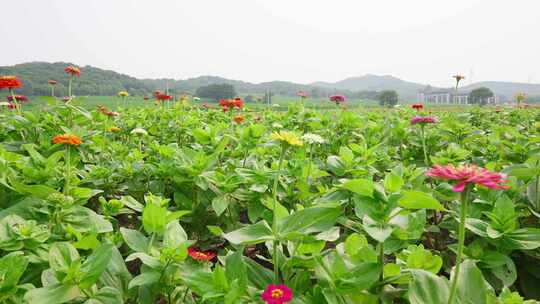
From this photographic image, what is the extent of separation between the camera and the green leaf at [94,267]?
0.92 meters

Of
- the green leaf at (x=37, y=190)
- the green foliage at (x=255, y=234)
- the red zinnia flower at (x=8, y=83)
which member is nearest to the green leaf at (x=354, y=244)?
the green foliage at (x=255, y=234)

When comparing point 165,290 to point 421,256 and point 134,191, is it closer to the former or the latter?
point 421,256

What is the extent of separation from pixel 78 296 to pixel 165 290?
0.24 metres

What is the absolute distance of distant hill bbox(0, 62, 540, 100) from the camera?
853 cm

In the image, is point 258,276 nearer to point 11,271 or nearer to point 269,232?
point 269,232

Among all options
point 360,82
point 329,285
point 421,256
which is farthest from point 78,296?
point 360,82

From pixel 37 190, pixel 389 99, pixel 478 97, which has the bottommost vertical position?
pixel 37 190

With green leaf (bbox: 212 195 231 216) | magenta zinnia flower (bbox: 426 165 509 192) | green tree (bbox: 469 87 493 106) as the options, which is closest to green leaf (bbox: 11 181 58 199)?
green leaf (bbox: 212 195 231 216)

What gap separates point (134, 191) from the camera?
1857 mm

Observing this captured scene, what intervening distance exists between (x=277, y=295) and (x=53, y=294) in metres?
0.56

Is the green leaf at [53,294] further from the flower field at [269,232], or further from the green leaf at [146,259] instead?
the green leaf at [146,259]

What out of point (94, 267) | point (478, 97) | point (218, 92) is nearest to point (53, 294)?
point (94, 267)

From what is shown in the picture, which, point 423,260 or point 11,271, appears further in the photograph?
point 423,260

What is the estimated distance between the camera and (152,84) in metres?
24.4
